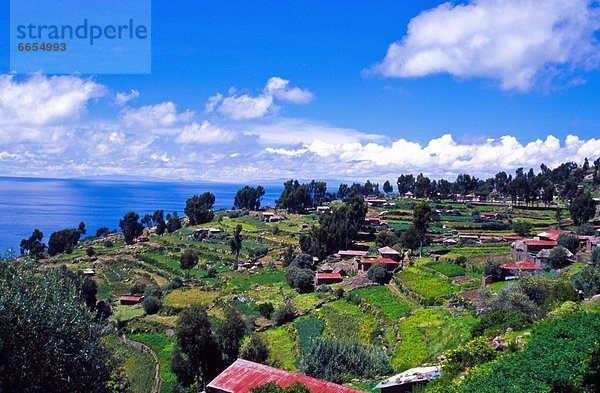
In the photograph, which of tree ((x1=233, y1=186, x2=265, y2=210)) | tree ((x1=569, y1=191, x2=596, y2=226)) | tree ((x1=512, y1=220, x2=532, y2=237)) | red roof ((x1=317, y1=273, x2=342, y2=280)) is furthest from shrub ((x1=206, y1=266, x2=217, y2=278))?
tree ((x1=233, y1=186, x2=265, y2=210))

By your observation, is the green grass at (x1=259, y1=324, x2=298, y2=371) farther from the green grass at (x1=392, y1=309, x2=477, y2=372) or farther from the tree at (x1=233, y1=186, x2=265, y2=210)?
the tree at (x1=233, y1=186, x2=265, y2=210)

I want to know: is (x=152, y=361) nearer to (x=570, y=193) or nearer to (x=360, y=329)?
(x=360, y=329)

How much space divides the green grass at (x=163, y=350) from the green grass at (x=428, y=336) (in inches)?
640

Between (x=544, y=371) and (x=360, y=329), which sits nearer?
(x=544, y=371)

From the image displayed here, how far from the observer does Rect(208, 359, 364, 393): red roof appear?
21391 mm

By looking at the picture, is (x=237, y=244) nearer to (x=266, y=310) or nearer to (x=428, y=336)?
(x=266, y=310)

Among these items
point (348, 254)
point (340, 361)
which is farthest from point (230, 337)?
point (348, 254)

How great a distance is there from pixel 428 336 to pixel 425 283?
17.1 meters

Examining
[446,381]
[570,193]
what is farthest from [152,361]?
[570,193]

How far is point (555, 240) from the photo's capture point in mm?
58156

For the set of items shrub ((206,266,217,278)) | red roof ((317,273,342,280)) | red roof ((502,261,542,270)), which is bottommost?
shrub ((206,266,217,278))

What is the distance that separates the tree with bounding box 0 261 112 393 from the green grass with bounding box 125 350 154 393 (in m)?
17.2

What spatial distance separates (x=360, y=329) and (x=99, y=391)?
78.3 ft

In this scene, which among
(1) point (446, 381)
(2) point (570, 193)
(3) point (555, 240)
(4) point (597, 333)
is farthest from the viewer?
(2) point (570, 193)
